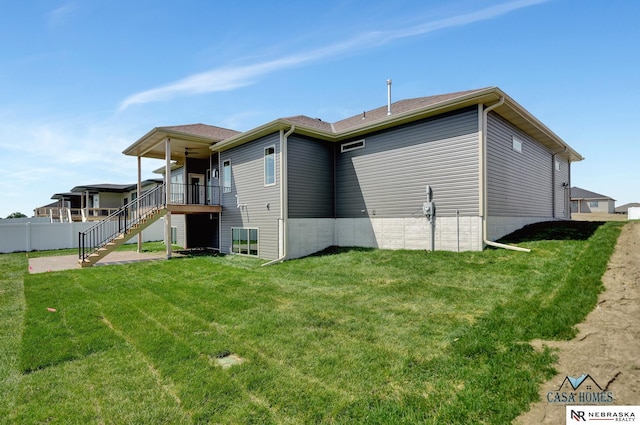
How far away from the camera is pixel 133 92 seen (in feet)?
32.2

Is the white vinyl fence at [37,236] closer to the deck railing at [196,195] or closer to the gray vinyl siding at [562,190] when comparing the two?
the deck railing at [196,195]

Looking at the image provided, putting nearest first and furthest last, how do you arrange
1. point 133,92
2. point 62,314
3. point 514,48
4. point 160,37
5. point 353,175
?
point 62,314
point 514,48
point 160,37
point 133,92
point 353,175

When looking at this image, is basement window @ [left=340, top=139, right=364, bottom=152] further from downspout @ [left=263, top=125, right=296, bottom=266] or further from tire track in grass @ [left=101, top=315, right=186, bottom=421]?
tire track in grass @ [left=101, top=315, right=186, bottom=421]

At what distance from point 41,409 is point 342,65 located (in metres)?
10.6

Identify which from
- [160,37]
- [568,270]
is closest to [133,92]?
[160,37]

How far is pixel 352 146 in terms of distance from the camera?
38.1ft

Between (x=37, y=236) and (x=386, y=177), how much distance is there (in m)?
18.8

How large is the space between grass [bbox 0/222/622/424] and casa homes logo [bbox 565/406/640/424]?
286mm

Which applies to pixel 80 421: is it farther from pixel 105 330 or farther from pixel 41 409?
pixel 105 330

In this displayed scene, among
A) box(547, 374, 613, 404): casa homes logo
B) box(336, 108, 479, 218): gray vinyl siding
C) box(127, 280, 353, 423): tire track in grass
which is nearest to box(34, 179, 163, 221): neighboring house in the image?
box(336, 108, 479, 218): gray vinyl siding

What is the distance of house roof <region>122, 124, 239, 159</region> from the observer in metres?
12.1

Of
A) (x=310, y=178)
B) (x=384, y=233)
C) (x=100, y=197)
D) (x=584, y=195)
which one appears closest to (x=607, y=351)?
(x=384, y=233)

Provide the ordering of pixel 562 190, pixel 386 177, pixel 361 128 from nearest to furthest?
pixel 386 177 → pixel 361 128 → pixel 562 190

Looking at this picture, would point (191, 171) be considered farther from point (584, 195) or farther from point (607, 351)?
point (584, 195)
